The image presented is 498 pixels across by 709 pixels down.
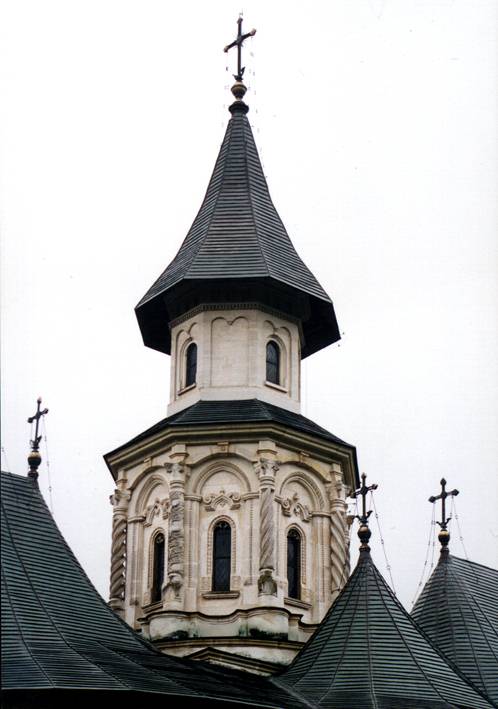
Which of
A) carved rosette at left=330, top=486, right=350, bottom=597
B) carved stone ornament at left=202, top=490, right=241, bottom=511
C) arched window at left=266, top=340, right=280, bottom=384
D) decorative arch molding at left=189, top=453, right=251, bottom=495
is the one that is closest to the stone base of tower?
carved rosette at left=330, top=486, right=350, bottom=597

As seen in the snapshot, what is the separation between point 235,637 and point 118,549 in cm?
444

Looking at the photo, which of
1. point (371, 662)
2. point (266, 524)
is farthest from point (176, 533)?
point (371, 662)

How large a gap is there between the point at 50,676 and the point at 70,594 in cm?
445

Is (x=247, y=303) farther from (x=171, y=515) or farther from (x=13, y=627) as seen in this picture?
(x=13, y=627)

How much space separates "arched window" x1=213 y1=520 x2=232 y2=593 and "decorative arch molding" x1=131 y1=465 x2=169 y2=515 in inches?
82.5

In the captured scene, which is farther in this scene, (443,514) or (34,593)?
(443,514)

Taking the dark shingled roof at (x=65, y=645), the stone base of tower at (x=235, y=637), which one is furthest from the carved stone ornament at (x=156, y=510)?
the dark shingled roof at (x=65, y=645)

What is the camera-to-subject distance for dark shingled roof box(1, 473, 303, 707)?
29828mm

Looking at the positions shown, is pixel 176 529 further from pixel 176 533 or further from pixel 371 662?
pixel 371 662

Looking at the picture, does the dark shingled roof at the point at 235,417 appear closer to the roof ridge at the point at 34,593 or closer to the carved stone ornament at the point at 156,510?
the carved stone ornament at the point at 156,510

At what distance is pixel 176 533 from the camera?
3872 cm

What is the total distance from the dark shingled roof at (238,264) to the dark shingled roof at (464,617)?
6.99m

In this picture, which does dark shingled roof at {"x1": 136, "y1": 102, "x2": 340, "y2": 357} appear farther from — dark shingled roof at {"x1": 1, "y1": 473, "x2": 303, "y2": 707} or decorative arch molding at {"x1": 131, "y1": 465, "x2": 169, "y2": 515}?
dark shingled roof at {"x1": 1, "y1": 473, "x2": 303, "y2": 707}

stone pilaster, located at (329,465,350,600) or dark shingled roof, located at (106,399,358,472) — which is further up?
dark shingled roof, located at (106,399,358,472)
